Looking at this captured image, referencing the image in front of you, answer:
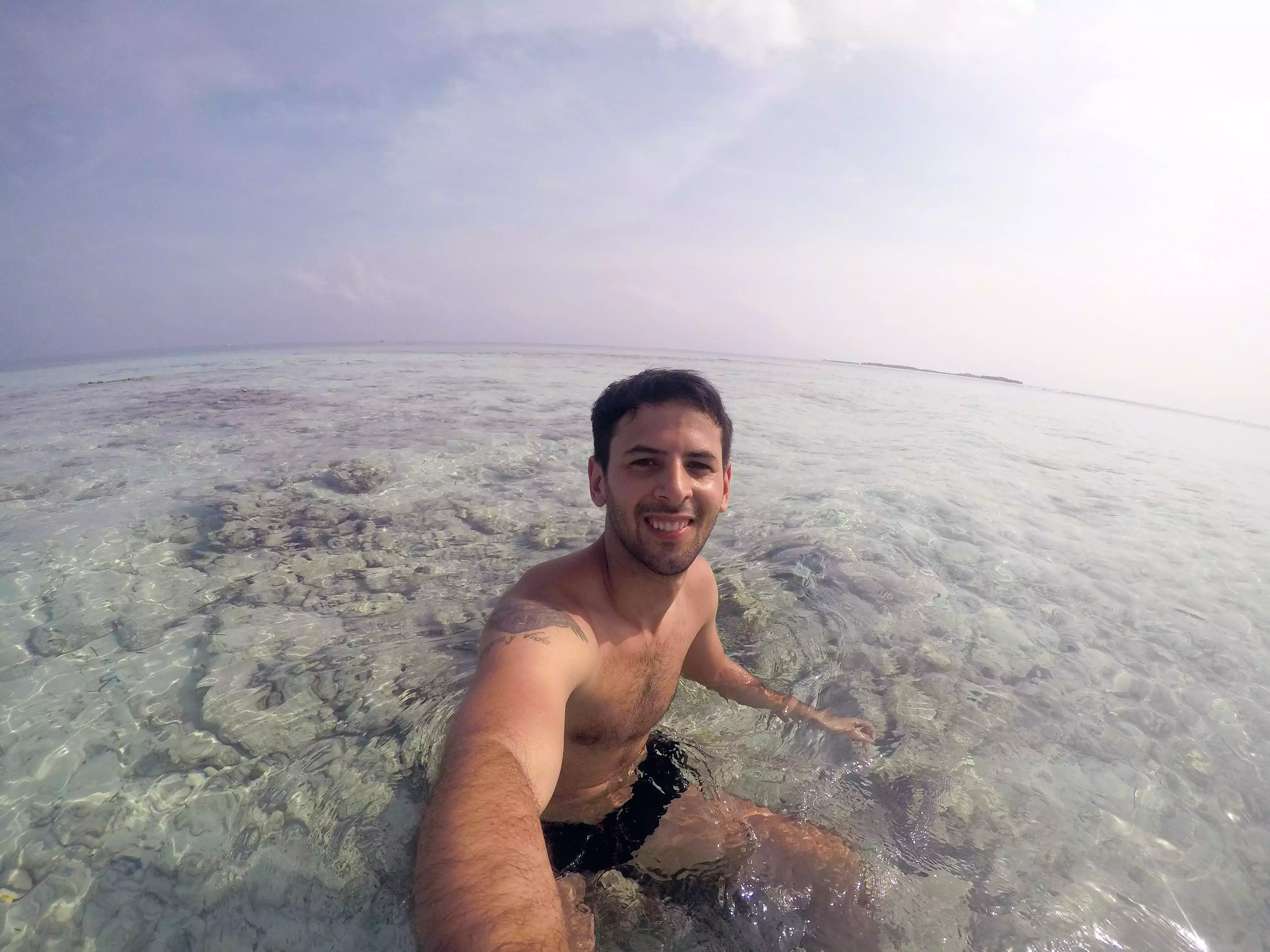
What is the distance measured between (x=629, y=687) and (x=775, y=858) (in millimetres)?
874

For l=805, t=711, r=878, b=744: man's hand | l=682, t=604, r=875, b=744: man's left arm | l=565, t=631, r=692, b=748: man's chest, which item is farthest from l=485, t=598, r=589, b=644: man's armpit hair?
l=805, t=711, r=878, b=744: man's hand

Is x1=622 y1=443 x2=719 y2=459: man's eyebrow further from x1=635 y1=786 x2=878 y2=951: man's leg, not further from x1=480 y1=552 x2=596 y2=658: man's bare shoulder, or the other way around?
x1=635 y1=786 x2=878 y2=951: man's leg

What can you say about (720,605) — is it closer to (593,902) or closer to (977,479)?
(593,902)

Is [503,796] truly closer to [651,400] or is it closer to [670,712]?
[651,400]

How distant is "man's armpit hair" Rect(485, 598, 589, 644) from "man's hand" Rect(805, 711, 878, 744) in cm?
181

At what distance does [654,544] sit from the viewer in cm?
225

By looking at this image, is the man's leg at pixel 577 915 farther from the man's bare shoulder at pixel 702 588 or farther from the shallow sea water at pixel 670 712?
the man's bare shoulder at pixel 702 588

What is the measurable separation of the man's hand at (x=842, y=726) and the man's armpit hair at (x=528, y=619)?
1805mm

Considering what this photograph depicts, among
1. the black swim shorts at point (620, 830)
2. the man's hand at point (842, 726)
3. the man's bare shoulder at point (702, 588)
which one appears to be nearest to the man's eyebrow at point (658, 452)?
the man's bare shoulder at point (702, 588)

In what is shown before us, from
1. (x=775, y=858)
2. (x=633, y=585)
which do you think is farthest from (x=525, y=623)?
(x=775, y=858)

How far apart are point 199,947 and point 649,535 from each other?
7.14 feet

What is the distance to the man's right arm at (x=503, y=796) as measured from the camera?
4.00 feet

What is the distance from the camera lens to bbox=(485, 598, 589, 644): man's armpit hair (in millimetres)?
1998

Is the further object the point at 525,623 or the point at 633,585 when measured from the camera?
the point at 633,585
